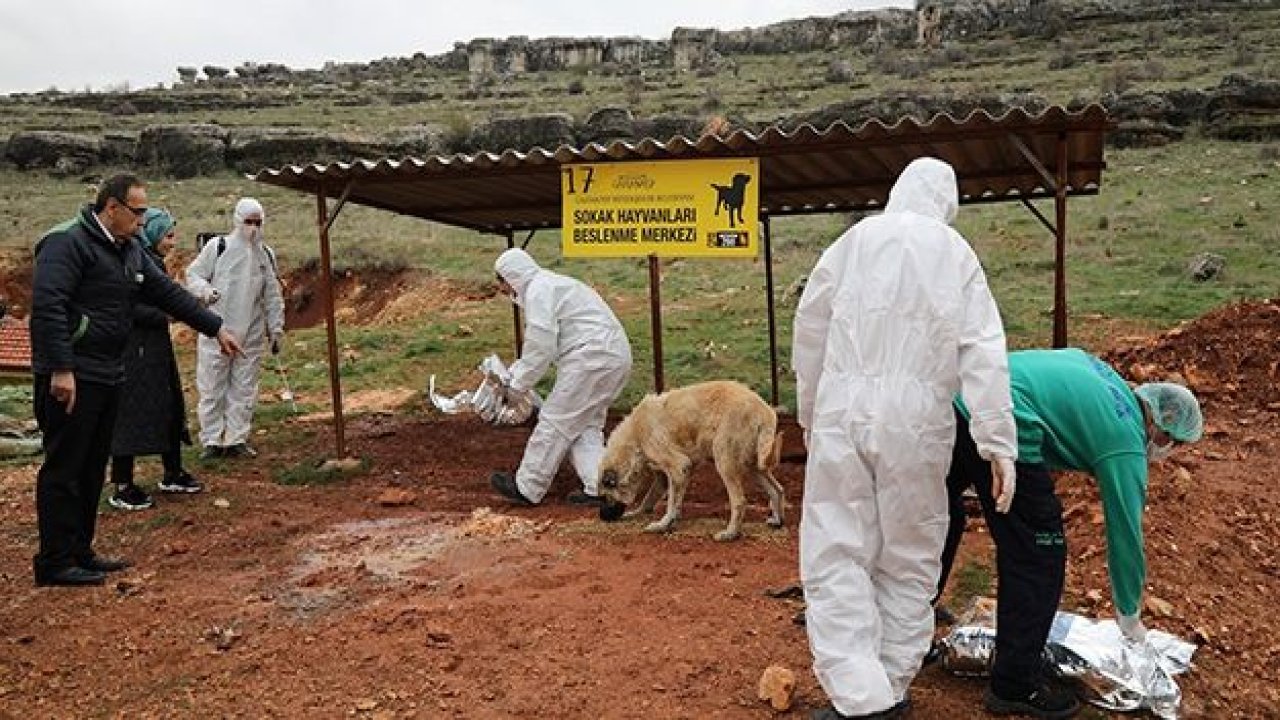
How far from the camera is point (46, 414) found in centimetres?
549

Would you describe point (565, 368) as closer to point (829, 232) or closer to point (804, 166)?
point (804, 166)

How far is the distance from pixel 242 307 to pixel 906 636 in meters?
7.15

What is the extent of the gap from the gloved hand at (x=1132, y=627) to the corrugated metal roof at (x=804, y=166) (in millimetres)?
3550

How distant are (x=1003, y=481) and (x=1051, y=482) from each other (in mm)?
480

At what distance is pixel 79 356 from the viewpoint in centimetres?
559

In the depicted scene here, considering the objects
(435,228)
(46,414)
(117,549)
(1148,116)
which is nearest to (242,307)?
(117,549)

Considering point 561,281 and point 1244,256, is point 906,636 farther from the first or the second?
point 1244,256

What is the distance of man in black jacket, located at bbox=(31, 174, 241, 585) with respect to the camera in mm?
5336

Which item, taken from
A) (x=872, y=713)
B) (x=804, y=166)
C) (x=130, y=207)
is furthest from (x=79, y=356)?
(x=804, y=166)

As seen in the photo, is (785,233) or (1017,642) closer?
(1017,642)

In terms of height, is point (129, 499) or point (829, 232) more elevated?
point (829, 232)

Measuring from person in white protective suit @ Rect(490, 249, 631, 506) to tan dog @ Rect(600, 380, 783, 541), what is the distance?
52 centimetres

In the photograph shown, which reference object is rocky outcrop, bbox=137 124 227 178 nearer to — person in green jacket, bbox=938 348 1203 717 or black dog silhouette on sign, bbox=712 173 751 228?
black dog silhouette on sign, bbox=712 173 751 228

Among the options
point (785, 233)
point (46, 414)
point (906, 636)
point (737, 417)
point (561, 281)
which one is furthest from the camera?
point (785, 233)
